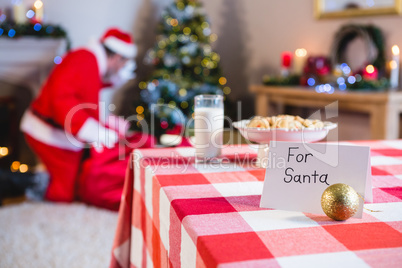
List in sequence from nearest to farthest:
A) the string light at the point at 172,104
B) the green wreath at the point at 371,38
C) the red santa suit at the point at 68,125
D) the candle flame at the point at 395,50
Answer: the red santa suit at the point at 68,125
the candle flame at the point at 395,50
the green wreath at the point at 371,38
the string light at the point at 172,104

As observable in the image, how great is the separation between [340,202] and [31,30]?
12.3ft

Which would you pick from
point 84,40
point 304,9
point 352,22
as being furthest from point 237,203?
point 84,40

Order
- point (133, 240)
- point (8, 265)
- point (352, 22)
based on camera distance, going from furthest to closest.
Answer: point (352, 22) < point (8, 265) < point (133, 240)

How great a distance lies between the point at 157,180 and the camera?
1061 mm

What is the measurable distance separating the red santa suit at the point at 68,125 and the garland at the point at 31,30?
1.06m

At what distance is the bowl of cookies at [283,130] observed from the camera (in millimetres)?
1119

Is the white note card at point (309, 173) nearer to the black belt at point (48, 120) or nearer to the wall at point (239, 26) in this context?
the black belt at point (48, 120)

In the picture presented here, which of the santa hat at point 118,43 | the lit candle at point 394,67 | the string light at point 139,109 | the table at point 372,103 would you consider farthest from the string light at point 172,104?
the lit candle at point 394,67

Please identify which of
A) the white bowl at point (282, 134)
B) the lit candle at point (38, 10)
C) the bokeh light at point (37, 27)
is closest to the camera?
the white bowl at point (282, 134)

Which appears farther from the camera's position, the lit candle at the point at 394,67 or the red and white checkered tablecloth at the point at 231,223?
the lit candle at the point at 394,67

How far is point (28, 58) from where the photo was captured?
3.99 metres

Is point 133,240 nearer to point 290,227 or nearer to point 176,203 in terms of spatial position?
point 176,203

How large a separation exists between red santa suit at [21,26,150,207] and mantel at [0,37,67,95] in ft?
3.47

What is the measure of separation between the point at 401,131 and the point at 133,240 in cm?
227
